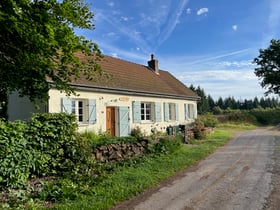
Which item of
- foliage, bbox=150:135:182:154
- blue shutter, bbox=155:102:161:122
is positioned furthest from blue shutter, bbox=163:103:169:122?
foliage, bbox=150:135:182:154

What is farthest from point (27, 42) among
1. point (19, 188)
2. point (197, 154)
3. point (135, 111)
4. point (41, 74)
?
point (135, 111)

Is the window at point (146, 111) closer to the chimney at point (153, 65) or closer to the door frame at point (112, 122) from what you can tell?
the door frame at point (112, 122)

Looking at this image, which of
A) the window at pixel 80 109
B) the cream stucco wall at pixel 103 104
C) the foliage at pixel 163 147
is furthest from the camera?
the window at pixel 80 109

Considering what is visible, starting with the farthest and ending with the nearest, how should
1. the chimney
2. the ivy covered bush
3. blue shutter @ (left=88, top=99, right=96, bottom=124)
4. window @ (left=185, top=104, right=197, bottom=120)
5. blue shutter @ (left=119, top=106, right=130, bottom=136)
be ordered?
the chimney < window @ (left=185, top=104, right=197, bottom=120) < blue shutter @ (left=119, top=106, right=130, bottom=136) < blue shutter @ (left=88, top=99, right=96, bottom=124) < the ivy covered bush

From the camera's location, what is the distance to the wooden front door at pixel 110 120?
46.9 ft

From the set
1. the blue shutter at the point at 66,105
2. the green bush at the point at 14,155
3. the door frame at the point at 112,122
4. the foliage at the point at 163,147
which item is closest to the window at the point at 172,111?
the door frame at the point at 112,122

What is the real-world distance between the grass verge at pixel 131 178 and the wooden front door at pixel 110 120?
16.4 ft

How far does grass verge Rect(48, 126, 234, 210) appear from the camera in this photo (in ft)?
16.7

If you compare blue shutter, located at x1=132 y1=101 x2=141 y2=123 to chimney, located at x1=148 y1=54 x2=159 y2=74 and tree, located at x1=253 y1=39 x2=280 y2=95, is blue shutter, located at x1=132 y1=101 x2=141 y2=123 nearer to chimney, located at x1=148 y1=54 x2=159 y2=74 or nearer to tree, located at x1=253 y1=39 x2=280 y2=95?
chimney, located at x1=148 y1=54 x2=159 y2=74

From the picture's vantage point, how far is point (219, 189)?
5.89 metres

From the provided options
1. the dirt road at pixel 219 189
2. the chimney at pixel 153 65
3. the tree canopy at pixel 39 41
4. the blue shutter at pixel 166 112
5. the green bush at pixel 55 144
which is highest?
the chimney at pixel 153 65

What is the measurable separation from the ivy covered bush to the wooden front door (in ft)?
20.5

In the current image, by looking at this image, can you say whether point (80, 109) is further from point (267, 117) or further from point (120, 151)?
point (267, 117)

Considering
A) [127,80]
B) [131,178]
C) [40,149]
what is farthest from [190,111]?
[40,149]
